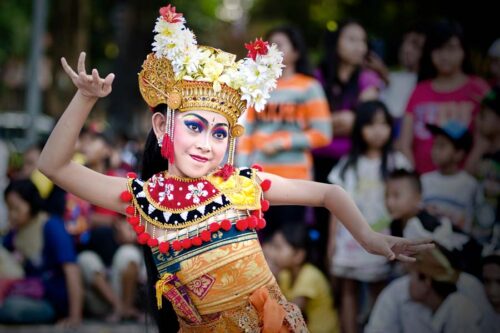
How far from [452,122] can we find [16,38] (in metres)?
17.8

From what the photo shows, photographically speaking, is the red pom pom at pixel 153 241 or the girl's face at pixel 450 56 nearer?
the red pom pom at pixel 153 241

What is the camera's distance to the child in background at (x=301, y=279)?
20.1 feet

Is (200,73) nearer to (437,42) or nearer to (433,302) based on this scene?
(433,302)

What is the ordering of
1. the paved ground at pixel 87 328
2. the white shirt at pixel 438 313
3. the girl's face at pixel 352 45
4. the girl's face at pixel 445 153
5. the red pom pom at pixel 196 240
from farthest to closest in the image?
1. the paved ground at pixel 87 328
2. the girl's face at pixel 352 45
3. the girl's face at pixel 445 153
4. the white shirt at pixel 438 313
5. the red pom pom at pixel 196 240

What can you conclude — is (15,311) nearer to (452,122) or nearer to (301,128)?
(301,128)

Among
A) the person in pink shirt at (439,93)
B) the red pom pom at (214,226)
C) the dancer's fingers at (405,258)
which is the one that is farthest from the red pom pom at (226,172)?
the person in pink shirt at (439,93)

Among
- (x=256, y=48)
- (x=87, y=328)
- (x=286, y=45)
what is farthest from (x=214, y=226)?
(x=87, y=328)

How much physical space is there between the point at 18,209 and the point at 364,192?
2.97 metres

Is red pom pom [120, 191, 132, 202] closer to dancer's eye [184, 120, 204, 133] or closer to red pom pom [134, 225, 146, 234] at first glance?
red pom pom [134, 225, 146, 234]

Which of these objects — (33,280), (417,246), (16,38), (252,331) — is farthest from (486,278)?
(16,38)

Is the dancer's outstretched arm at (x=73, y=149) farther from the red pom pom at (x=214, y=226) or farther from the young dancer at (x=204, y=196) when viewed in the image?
the red pom pom at (x=214, y=226)

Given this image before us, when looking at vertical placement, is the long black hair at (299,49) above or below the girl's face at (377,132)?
above

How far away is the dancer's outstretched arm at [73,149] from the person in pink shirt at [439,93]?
10.1 feet

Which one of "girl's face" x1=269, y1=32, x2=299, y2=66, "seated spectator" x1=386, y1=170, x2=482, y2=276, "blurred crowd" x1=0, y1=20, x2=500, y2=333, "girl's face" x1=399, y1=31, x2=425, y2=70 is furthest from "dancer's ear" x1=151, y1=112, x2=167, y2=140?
"girl's face" x1=399, y1=31, x2=425, y2=70
